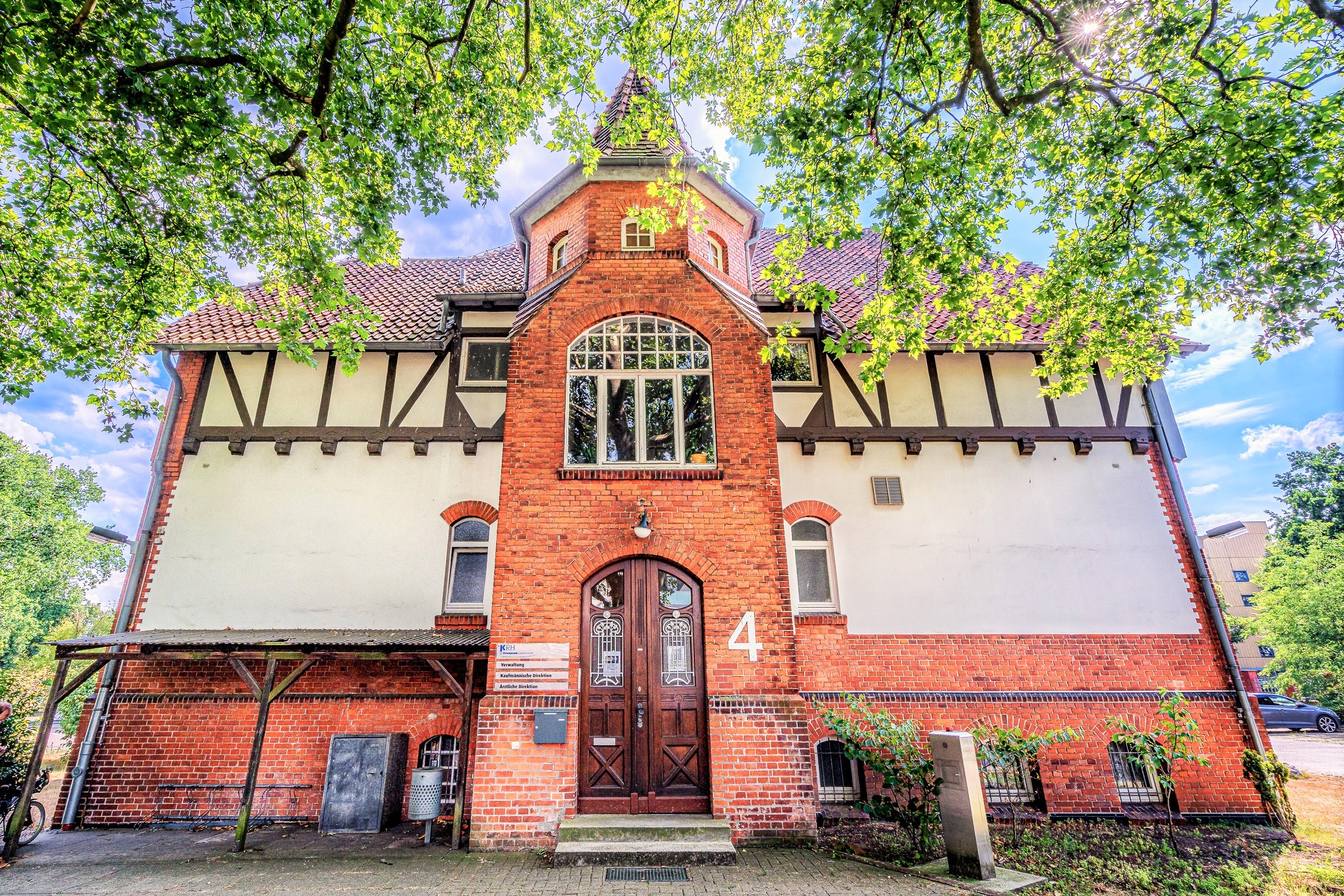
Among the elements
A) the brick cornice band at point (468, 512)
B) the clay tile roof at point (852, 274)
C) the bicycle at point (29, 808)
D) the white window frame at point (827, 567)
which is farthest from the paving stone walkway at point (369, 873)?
the clay tile roof at point (852, 274)

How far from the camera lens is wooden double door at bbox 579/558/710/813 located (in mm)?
6953

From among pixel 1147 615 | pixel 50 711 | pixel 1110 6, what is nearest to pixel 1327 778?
pixel 1147 615

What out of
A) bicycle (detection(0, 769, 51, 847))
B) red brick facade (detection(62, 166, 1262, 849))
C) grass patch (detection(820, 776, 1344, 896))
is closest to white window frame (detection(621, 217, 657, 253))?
red brick facade (detection(62, 166, 1262, 849))

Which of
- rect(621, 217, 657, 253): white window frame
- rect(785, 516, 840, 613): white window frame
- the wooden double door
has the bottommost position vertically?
the wooden double door

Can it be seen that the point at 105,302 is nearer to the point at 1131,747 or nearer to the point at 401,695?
the point at 401,695

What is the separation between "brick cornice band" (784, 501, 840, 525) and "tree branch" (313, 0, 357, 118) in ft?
25.6

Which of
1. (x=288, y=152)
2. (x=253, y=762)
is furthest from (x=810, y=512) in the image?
(x=288, y=152)

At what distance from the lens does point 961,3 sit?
5828 millimetres

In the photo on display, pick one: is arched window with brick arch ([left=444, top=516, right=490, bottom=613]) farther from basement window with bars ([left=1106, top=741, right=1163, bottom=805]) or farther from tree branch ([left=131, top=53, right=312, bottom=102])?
basement window with bars ([left=1106, top=741, right=1163, bottom=805])

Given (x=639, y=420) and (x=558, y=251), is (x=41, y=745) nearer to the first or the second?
(x=639, y=420)

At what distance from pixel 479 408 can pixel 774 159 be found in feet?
19.3

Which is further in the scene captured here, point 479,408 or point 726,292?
point 479,408

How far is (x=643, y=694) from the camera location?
7.22 meters

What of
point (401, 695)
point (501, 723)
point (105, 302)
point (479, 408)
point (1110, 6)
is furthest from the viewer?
point (479, 408)
